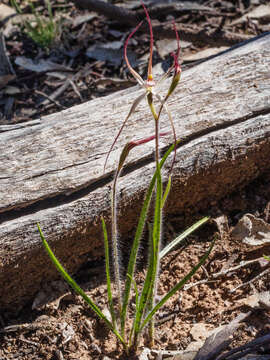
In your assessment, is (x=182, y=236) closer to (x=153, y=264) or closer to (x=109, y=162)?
(x=153, y=264)

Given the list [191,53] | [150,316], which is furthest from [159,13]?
[150,316]

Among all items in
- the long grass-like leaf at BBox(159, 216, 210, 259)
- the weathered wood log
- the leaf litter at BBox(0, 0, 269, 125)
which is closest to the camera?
the long grass-like leaf at BBox(159, 216, 210, 259)

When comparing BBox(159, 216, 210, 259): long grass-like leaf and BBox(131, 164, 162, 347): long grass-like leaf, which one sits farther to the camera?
BBox(159, 216, 210, 259): long grass-like leaf

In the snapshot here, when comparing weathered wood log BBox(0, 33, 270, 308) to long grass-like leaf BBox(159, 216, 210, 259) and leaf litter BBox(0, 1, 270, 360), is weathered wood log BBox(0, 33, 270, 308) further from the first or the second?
long grass-like leaf BBox(159, 216, 210, 259)

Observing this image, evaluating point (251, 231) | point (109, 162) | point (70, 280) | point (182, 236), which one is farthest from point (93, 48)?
point (70, 280)

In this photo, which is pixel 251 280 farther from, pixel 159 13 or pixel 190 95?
pixel 159 13

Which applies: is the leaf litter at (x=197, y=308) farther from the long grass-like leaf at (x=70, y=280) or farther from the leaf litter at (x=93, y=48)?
the leaf litter at (x=93, y=48)

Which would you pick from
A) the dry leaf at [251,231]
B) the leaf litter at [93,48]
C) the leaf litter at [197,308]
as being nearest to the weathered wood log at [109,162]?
the leaf litter at [197,308]

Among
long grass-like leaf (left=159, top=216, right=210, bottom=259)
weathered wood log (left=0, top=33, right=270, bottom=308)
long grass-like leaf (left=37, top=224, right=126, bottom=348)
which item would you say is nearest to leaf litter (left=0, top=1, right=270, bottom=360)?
weathered wood log (left=0, top=33, right=270, bottom=308)
